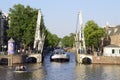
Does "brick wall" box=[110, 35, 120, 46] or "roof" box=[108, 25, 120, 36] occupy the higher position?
"roof" box=[108, 25, 120, 36]

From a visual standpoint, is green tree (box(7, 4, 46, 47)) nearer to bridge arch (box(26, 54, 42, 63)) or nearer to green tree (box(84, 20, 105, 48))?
green tree (box(84, 20, 105, 48))

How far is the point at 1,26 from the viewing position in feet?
569

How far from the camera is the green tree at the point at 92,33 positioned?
6019 inches

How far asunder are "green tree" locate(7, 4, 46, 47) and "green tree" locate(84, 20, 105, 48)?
18.3 m

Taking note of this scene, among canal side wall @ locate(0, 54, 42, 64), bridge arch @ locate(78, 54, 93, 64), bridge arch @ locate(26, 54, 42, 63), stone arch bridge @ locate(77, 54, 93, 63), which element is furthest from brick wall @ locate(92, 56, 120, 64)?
canal side wall @ locate(0, 54, 42, 64)

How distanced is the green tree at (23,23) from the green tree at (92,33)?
1833 cm

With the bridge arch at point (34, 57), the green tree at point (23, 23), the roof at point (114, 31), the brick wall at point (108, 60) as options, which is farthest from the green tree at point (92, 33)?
the brick wall at point (108, 60)

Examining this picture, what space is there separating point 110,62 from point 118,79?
38.3 metres

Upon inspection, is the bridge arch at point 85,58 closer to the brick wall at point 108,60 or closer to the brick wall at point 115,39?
the brick wall at point 108,60

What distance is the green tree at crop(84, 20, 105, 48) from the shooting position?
502ft

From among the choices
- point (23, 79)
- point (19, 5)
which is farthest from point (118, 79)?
point (19, 5)

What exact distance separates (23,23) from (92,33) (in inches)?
948

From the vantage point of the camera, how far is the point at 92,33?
501ft

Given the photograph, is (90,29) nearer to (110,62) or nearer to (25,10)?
(25,10)
